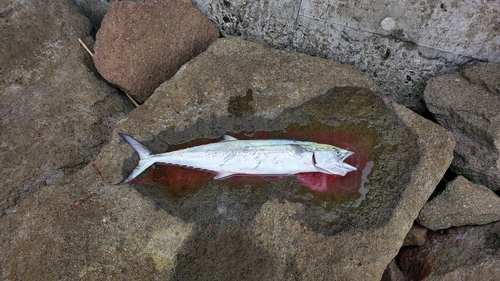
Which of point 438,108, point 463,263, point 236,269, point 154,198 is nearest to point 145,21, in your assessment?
point 154,198

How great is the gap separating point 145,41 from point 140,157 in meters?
1.64

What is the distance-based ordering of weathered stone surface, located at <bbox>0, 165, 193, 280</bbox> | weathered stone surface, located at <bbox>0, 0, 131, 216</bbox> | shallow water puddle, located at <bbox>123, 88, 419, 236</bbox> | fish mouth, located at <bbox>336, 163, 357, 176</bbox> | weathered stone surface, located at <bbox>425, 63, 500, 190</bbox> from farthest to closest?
weathered stone surface, located at <bbox>0, 0, 131, 216</bbox>
weathered stone surface, located at <bbox>425, 63, 500, 190</bbox>
fish mouth, located at <bbox>336, 163, 357, 176</bbox>
shallow water puddle, located at <bbox>123, 88, 419, 236</bbox>
weathered stone surface, located at <bbox>0, 165, 193, 280</bbox>

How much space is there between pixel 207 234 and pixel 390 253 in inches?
62.6

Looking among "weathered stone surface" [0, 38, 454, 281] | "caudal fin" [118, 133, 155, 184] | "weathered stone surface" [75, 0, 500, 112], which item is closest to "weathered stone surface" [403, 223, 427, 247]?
"weathered stone surface" [0, 38, 454, 281]

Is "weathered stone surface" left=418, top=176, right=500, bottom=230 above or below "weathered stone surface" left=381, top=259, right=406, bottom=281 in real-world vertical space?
above

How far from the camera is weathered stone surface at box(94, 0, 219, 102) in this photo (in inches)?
167

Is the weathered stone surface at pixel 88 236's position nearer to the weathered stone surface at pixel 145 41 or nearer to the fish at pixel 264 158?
the fish at pixel 264 158

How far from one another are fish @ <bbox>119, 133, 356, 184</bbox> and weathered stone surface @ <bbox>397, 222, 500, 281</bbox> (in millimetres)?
1256

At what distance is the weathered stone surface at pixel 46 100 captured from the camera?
3750mm

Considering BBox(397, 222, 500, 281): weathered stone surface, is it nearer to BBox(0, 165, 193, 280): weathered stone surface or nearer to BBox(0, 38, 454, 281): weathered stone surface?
BBox(0, 38, 454, 281): weathered stone surface

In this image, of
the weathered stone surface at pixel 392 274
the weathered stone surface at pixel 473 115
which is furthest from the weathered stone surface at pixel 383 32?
the weathered stone surface at pixel 392 274

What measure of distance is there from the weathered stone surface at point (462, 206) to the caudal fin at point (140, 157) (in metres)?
2.74

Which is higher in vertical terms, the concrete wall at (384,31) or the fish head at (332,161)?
the concrete wall at (384,31)

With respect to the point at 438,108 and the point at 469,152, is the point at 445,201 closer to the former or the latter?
the point at 469,152
